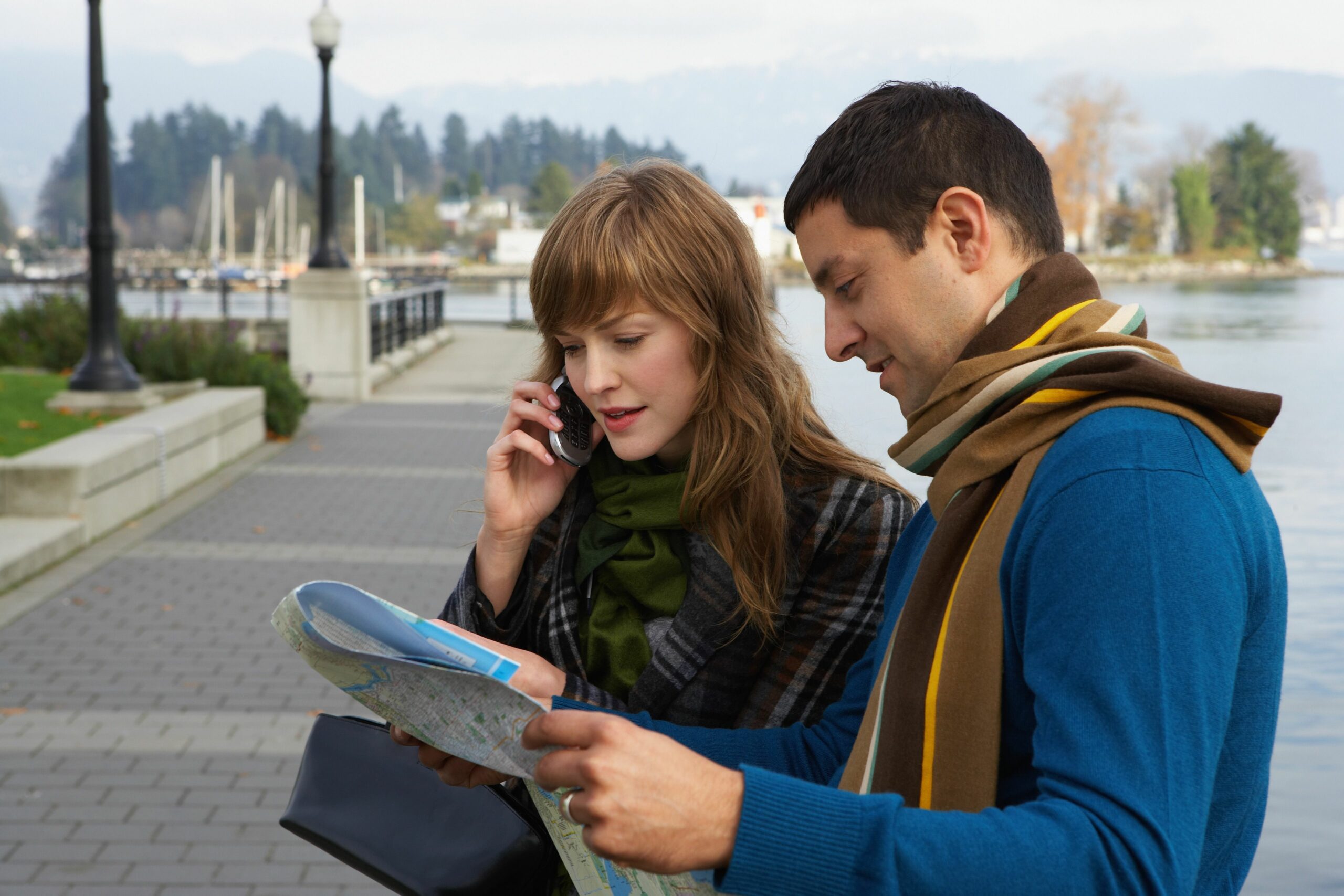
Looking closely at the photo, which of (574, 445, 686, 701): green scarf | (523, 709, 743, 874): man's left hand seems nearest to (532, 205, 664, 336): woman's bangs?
(574, 445, 686, 701): green scarf

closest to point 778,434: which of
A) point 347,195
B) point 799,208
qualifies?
point 799,208

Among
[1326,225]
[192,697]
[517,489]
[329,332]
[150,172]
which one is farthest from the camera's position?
[150,172]

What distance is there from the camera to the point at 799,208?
1754 mm

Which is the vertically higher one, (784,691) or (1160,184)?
(1160,184)

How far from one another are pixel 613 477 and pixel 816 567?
1.27 feet

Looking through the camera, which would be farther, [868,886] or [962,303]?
[962,303]

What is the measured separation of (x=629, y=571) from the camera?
217 centimetres

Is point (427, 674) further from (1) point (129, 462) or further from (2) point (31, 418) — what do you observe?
(2) point (31, 418)

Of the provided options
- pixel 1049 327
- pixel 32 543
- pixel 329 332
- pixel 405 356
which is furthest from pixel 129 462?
pixel 405 356

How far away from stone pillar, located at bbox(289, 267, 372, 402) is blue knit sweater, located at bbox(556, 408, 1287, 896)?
49.7 feet

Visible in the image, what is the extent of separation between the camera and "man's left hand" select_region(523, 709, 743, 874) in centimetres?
125

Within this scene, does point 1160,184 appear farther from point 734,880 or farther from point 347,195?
point 734,880

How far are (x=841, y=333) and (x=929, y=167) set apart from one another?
0.25 meters

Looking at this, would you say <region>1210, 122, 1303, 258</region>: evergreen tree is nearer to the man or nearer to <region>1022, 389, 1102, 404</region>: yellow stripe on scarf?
the man
